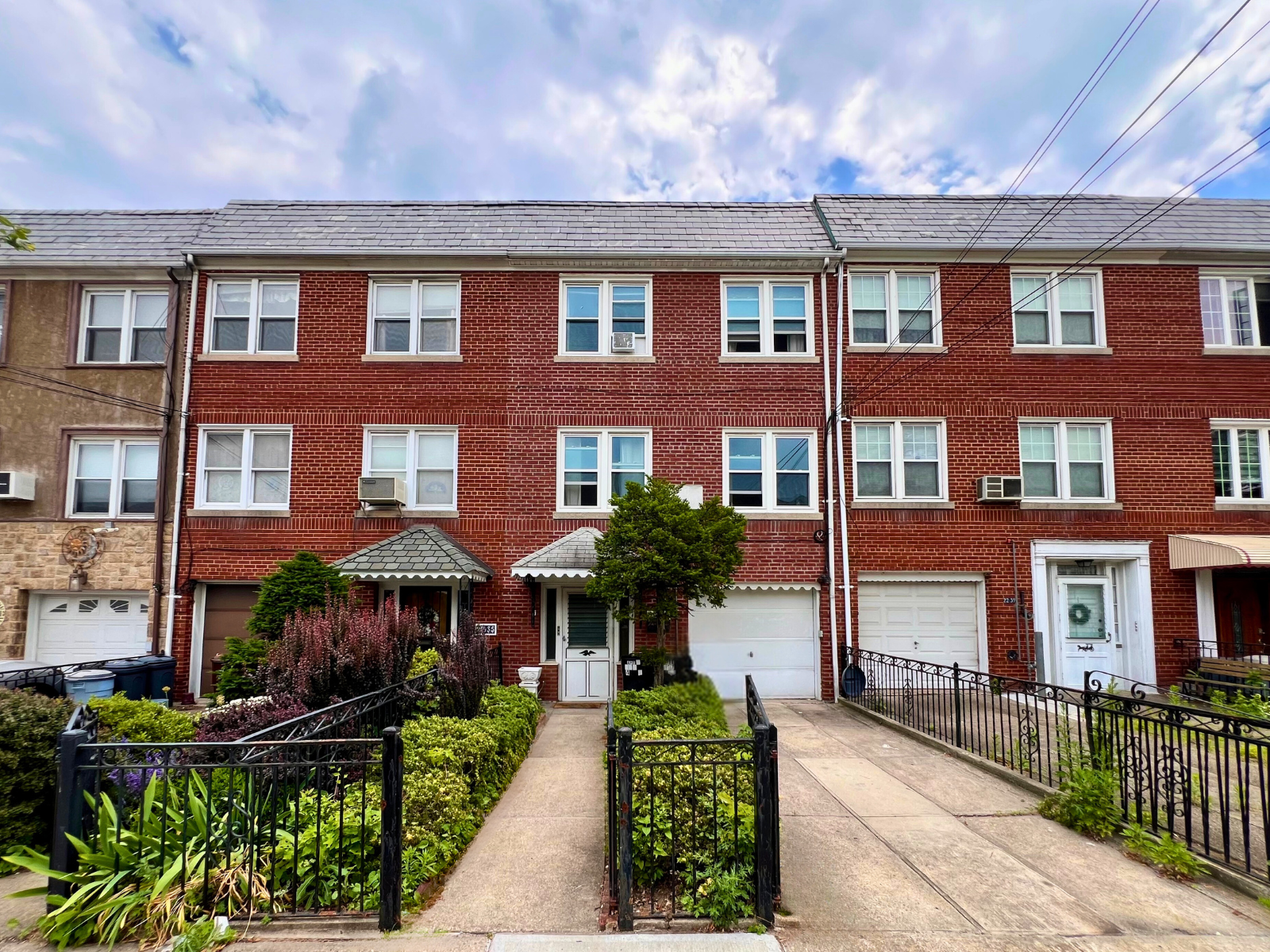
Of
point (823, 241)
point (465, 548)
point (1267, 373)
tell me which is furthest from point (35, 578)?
point (1267, 373)

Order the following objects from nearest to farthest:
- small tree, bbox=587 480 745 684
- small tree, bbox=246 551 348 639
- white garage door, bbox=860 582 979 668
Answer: small tree, bbox=587 480 745 684, small tree, bbox=246 551 348 639, white garage door, bbox=860 582 979 668

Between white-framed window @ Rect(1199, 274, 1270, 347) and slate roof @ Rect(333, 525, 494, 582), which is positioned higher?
white-framed window @ Rect(1199, 274, 1270, 347)

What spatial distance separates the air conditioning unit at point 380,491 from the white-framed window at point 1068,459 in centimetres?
1142

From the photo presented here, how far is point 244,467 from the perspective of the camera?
1309 cm

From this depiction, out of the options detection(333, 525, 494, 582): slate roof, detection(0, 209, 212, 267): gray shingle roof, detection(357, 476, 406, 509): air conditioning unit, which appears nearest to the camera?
detection(333, 525, 494, 582): slate roof

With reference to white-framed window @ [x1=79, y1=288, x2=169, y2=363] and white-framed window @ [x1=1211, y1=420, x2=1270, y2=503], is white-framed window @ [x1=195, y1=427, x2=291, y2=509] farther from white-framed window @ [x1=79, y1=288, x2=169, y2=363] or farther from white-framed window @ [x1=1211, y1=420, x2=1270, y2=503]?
white-framed window @ [x1=1211, y1=420, x2=1270, y2=503]

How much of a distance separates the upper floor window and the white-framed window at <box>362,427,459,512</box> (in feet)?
18.4

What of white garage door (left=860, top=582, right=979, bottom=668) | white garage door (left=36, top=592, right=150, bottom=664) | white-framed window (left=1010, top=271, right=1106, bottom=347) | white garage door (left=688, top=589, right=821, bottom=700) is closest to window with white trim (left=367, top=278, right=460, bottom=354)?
white garage door (left=36, top=592, right=150, bottom=664)

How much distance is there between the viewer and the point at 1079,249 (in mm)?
13312

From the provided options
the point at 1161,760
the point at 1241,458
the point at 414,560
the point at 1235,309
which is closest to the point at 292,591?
the point at 414,560

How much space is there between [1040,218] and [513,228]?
10.5 m

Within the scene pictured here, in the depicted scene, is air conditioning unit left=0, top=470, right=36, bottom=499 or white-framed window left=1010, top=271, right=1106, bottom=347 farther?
white-framed window left=1010, top=271, right=1106, bottom=347

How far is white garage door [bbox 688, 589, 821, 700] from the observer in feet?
42.1

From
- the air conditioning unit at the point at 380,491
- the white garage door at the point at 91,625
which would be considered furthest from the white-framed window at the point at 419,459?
the white garage door at the point at 91,625
